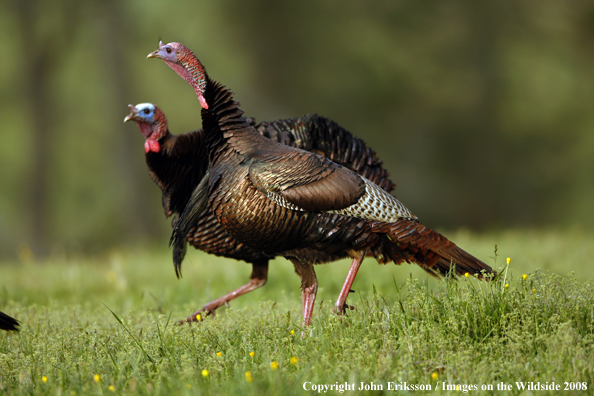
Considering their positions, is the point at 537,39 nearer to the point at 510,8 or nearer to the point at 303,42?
the point at 510,8

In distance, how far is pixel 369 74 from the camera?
39.4 ft

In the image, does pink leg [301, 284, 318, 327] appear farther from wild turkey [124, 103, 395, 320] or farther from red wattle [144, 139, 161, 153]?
red wattle [144, 139, 161, 153]

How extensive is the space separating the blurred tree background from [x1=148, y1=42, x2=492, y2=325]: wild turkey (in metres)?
8.36

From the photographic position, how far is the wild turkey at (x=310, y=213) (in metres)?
3.45

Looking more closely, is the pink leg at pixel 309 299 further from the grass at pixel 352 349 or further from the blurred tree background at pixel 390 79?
the blurred tree background at pixel 390 79

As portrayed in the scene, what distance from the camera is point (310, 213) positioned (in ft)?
11.5

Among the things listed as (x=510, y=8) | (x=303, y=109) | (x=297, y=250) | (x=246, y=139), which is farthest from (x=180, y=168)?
(x=510, y=8)

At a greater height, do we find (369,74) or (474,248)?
(369,74)

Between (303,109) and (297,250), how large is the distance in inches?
342

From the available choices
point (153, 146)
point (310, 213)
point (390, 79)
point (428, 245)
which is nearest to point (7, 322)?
point (153, 146)

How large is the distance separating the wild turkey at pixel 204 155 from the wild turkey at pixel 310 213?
81 centimetres

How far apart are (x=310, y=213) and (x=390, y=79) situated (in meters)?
8.99

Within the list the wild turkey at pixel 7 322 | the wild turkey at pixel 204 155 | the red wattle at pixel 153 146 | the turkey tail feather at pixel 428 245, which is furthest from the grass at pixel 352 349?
the red wattle at pixel 153 146

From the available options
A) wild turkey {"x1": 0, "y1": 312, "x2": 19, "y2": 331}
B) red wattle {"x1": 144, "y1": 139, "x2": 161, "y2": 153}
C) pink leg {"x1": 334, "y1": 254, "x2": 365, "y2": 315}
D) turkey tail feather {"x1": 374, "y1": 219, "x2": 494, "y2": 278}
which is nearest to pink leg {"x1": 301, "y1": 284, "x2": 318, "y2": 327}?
pink leg {"x1": 334, "y1": 254, "x2": 365, "y2": 315}
